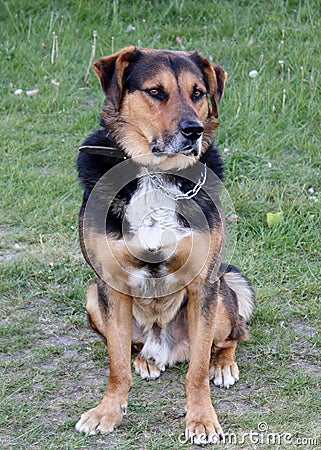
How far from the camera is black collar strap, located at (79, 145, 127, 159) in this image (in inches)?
155

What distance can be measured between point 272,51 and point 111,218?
4.20 metres

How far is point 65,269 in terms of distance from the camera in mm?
5262

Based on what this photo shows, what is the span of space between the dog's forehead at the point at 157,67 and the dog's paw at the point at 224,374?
1515mm

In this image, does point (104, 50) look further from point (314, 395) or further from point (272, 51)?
point (314, 395)

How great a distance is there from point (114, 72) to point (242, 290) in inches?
59.9

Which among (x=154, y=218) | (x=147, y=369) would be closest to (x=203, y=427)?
(x=147, y=369)

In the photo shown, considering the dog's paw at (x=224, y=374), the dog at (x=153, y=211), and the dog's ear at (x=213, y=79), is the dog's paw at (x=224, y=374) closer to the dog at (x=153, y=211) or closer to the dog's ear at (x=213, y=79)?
the dog at (x=153, y=211)

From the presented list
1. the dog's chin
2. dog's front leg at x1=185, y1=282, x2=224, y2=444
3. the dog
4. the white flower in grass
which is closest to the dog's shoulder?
the dog

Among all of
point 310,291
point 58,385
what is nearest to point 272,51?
point 310,291

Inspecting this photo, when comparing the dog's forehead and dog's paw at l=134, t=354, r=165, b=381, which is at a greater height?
the dog's forehead

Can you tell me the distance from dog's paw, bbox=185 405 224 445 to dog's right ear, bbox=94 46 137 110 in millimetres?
1550

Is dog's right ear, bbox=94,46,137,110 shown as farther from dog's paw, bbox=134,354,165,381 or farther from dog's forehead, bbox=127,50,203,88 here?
dog's paw, bbox=134,354,165,381

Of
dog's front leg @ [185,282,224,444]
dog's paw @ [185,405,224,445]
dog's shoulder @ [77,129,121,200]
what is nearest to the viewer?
dog's paw @ [185,405,224,445]

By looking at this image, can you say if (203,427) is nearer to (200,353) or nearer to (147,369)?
(200,353)
